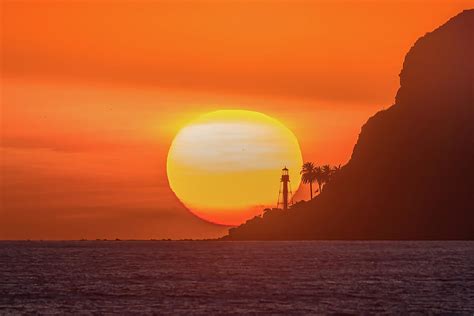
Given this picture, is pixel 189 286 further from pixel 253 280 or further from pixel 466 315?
pixel 466 315

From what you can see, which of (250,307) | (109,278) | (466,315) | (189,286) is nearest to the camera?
(466,315)

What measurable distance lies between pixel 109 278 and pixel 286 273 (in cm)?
2838

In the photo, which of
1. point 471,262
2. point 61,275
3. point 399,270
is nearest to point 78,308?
point 61,275

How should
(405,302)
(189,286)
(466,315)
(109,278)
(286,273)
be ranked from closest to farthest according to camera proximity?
(466,315), (405,302), (189,286), (109,278), (286,273)

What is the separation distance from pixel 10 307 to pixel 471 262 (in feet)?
402

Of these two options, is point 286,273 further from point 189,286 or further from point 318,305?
point 318,305

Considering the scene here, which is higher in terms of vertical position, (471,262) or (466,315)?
(471,262)

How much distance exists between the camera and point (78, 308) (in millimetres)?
88375

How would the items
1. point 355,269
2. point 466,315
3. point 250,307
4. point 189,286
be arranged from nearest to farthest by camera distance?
1. point 466,315
2. point 250,307
3. point 189,286
4. point 355,269

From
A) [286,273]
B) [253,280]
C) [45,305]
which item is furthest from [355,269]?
[45,305]

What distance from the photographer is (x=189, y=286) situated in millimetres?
119188

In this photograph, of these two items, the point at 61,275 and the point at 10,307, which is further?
the point at 61,275

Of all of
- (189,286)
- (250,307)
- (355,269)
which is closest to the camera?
(250,307)

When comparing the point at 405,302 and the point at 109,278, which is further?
the point at 109,278
